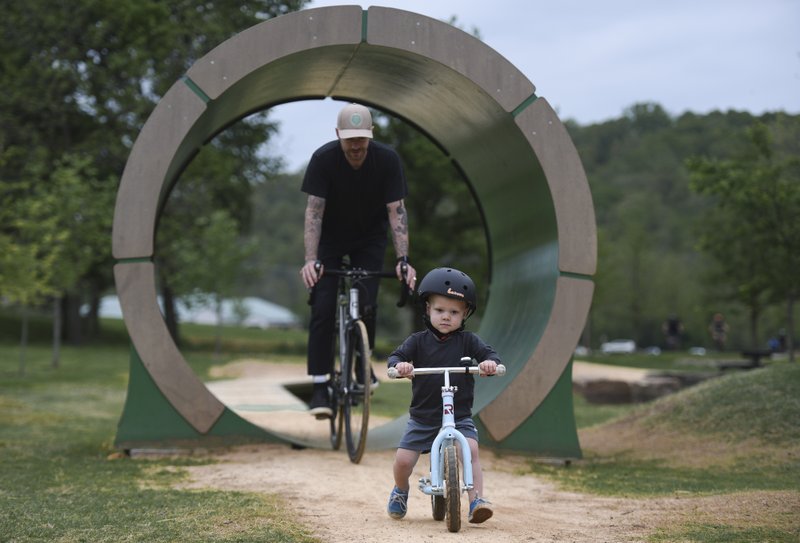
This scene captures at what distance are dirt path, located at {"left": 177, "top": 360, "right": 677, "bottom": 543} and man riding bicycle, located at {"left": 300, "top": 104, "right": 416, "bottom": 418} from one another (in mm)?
730

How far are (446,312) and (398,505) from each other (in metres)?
1.04

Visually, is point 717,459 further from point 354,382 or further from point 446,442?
point 446,442

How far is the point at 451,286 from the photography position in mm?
5281

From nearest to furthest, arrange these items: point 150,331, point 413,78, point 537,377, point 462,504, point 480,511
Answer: point 480,511 → point 462,504 → point 150,331 → point 537,377 → point 413,78

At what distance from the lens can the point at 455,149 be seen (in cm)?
1082

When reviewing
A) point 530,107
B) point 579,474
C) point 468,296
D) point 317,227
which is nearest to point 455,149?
point 530,107

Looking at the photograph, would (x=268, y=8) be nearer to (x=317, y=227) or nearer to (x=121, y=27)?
(x=121, y=27)

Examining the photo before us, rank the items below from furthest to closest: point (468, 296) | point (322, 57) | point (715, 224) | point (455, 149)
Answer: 1. point (715, 224)
2. point (455, 149)
3. point (322, 57)
4. point (468, 296)

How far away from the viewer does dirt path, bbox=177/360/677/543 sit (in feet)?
17.0

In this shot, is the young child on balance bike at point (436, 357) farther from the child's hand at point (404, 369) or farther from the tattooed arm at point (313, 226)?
the tattooed arm at point (313, 226)

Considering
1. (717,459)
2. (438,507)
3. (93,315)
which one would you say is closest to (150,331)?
(438,507)

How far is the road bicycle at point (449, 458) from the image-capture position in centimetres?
498

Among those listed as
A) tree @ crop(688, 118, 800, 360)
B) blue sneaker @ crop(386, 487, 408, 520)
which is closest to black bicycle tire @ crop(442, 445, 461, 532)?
blue sneaker @ crop(386, 487, 408, 520)

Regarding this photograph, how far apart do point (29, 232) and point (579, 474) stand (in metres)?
15.7
